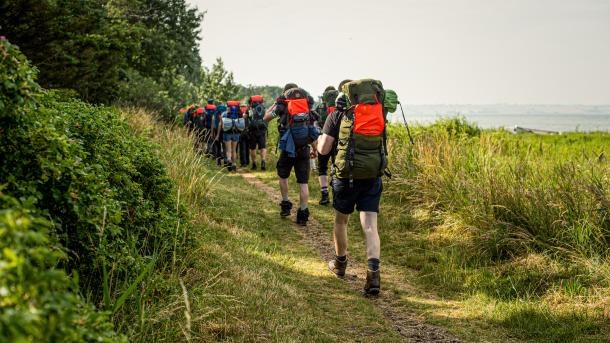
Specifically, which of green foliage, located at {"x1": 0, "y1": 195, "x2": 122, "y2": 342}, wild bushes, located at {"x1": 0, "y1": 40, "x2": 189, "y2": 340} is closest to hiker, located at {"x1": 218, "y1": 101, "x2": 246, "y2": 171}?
wild bushes, located at {"x1": 0, "y1": 40, "x2": 189, "y2": 340}

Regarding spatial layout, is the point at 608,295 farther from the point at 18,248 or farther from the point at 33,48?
the point at 33,48

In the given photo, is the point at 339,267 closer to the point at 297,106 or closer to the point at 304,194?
the point at 304,194

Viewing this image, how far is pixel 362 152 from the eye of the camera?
208 inches

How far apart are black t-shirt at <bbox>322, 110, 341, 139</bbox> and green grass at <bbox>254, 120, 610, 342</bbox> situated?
1.81 meters

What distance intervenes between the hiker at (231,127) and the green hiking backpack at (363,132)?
29.5ft

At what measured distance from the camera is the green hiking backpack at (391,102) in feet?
18.0

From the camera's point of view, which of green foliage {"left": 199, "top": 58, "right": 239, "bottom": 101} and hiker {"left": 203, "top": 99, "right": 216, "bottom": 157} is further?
green foliage {"left": 199, "top": 58, "right": 239, "bottom": 101}

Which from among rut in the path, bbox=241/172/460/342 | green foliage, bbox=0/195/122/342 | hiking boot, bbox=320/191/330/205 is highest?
green foliage, bbox=0/195/122/342

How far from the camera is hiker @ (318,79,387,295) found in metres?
5.24

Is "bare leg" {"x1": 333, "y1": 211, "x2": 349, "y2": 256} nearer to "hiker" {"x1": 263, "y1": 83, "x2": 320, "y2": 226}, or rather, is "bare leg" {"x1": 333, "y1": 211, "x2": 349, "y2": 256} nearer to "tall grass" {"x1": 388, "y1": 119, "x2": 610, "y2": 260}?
"tall grass" {"x1": 388, "y1": 119, "x2": 610, "y2": 260}

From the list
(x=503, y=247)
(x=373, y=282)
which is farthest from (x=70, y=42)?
(x=503, y=247)

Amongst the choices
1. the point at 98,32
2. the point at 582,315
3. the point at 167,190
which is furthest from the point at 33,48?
the point at 582,315

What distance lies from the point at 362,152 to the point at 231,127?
30.8ft

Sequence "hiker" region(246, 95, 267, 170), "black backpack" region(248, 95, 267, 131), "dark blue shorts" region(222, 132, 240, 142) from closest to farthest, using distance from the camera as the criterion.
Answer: "black backpack" region(248, 95, 267, 131), "hiker" region(246, 95, 267, 170), "dark blue shorts" region(222, 132, 240, 142)
